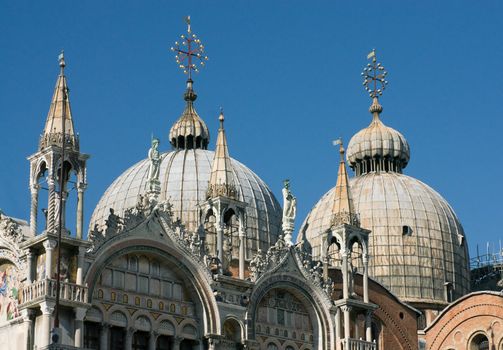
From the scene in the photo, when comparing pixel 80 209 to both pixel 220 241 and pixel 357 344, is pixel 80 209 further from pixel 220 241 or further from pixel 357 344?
pixel 357 344

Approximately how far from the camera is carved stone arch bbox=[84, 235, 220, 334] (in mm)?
44219

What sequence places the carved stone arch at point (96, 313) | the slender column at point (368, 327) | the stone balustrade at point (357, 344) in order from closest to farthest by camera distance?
the carved stone arch at point (96, 313), the stone balustrade at point (357, 344), the slender column at point (368, 327)

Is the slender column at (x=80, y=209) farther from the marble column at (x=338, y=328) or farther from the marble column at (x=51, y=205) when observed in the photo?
the marble column at (x=338, y=328)

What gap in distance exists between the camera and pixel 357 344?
165 feet

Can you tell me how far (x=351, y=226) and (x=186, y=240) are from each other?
8728 millimetres

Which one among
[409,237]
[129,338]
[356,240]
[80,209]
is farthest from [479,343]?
[80,209]

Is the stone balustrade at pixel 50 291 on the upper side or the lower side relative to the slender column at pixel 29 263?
lower

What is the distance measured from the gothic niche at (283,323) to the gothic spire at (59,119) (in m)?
10.2

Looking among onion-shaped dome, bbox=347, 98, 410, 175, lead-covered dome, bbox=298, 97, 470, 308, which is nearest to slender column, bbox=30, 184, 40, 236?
lead-covered dome, bbox=298, 97, 470, 308

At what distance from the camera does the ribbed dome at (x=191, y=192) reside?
6356cm

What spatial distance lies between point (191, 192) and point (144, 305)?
19.3 meters

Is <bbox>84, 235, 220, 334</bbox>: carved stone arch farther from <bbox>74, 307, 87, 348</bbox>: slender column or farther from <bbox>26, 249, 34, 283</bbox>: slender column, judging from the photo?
<bbox>26, 249, 34, 283</bbox>: slender column

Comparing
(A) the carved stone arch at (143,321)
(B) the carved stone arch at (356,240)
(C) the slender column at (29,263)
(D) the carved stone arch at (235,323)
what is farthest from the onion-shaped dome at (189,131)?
(C) the slender column at (29,263)

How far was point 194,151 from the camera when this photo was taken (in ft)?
219
